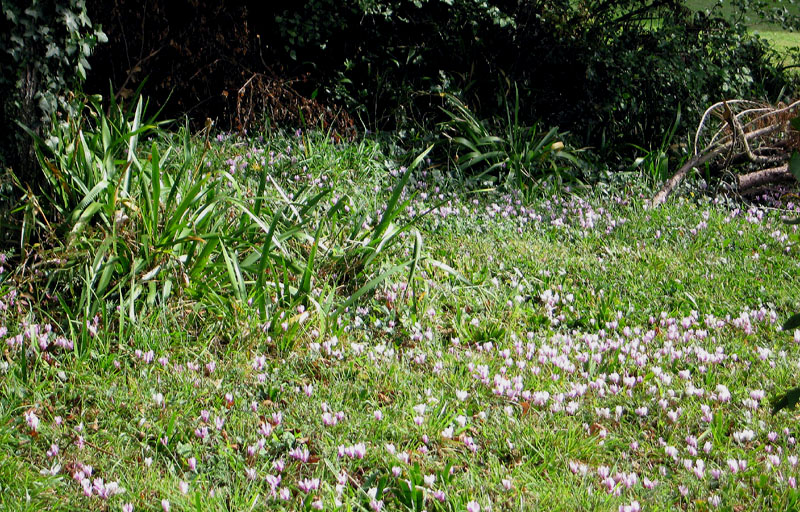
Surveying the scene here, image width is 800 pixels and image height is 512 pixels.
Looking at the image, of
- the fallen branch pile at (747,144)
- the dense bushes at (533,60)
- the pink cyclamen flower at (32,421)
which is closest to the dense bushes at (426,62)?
the dense bushes at (533,60)

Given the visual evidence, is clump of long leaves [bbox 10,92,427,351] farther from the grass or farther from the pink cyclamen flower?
the pink cyclamen flower

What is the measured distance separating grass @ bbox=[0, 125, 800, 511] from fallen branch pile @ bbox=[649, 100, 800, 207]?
141cm

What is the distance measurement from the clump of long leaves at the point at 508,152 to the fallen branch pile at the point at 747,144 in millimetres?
858

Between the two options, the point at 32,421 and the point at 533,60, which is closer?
the point at 32,421

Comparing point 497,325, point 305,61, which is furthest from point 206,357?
point 305,61

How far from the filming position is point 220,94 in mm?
6234

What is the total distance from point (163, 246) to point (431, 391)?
5.08ft

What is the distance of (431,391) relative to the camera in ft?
10.5

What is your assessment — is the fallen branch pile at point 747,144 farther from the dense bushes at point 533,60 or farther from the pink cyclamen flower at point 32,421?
the pink cyclamen flower at point 32,421

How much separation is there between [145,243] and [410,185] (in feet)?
8.14

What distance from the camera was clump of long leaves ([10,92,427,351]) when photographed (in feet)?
11.8

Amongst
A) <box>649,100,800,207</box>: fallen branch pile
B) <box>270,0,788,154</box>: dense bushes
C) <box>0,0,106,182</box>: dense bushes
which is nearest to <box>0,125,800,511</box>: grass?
<box>0,0,106,182</box>: dense bushes

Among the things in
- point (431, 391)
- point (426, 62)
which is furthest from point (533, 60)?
point (431, 391)

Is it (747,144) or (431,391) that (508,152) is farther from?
(431,391)
